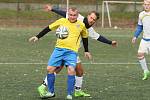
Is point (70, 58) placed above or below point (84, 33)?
below

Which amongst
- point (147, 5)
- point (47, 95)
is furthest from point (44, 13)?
point (47, 95)

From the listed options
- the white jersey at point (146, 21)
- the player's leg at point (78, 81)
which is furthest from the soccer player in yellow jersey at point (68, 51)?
the white jersey at point (146, 21)

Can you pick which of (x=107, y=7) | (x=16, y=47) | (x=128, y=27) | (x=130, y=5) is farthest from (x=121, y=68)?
(x=130, y=5)

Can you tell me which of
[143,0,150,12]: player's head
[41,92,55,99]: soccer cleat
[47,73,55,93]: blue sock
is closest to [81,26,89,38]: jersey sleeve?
[47,73,55,93]: blue sock

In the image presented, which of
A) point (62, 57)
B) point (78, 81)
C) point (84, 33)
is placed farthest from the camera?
point (78, 81)

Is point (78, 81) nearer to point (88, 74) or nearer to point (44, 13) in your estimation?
point (88, 74)

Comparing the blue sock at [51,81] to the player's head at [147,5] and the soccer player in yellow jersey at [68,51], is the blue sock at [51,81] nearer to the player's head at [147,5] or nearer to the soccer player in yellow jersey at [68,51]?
the soccer player in yellow jersey at [68,51]

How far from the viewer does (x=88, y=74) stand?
1395 centimetres

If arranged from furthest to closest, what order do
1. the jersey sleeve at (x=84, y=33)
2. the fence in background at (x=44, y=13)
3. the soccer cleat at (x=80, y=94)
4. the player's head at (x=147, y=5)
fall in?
1. the fence in background at (x=44, y=13)
2. the player's head at (x=147, y=5)
3. the soccer cleat at (x=80, y=94)
4. the jersey sleeve at (x=84, y=33)

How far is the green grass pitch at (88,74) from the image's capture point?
10.8 metres

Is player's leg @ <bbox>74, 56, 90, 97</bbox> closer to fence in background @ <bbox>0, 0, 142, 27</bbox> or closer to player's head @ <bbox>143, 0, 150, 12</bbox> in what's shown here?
player's head @ <bbox>143, 0, 150, 12</bbox>

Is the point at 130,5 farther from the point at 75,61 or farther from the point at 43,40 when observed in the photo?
the point at 75,61

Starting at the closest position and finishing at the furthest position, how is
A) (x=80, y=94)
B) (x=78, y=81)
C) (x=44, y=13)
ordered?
(x=80, y=94)
(x=78, y=81)
(x=44, y=13)

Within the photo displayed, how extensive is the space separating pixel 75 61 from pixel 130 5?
39.0 meters
